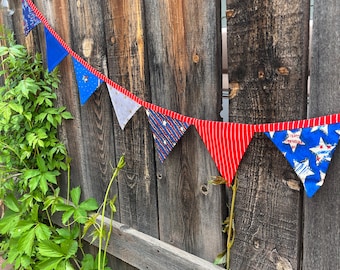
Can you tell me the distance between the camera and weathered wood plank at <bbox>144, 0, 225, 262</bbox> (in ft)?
4.03

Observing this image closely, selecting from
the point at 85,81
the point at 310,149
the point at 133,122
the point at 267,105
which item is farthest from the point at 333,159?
the point at 85,81

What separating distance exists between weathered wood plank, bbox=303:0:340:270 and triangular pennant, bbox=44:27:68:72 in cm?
123

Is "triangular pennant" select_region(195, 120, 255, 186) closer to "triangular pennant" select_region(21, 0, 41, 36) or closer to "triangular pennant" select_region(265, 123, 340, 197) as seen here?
"triangular pennant" select_region(265, 123, 340, 197)

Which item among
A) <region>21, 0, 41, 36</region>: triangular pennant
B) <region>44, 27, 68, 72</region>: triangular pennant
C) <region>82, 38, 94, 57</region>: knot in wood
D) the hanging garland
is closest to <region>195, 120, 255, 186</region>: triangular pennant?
the hanging garland

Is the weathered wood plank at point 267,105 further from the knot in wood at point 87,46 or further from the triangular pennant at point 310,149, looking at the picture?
the knot in wood at point 87,46

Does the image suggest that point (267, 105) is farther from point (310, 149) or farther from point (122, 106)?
point (122, 106)

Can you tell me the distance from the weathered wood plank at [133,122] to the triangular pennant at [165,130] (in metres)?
0.11

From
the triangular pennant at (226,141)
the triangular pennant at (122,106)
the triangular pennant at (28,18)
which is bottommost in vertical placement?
→ the triangular pennant at (226,141)

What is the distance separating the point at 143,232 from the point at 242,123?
796 mm

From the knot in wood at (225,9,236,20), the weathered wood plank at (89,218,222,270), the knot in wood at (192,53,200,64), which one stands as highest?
the knot in wood at (225,9,236,20)

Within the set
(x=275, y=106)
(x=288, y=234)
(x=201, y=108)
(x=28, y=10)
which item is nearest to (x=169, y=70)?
(x=201, y=108)

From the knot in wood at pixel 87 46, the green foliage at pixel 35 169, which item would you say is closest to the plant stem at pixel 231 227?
the green foliage at pixel 35 169

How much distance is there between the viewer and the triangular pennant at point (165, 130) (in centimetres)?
131

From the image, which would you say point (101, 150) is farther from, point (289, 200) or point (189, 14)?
point (289, 200)
